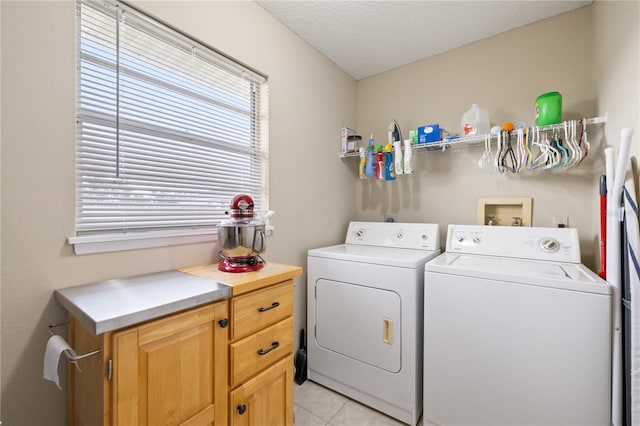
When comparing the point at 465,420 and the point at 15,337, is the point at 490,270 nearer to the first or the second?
the point at 465,420

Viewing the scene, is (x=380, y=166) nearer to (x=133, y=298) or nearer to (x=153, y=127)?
(x=153, y=127)

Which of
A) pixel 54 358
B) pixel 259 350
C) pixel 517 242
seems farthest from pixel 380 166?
pixel 54 358

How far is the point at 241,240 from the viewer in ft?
4.37

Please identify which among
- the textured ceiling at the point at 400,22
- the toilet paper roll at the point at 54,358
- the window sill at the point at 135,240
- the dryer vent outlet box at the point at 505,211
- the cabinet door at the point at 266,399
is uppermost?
the textured ceiling at the point at 400,22

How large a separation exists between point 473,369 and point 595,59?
2025mm

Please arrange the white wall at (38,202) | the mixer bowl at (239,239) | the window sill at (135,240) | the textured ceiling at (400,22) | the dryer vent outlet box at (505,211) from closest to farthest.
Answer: the white wall at (38,202)
the window sill at (135,240)
the mixer bowl at (239,239)
the textured ceiling at (400,22)
the dryer vent outlet box at (505,211)

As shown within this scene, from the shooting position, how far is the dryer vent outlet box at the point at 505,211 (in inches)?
76.8

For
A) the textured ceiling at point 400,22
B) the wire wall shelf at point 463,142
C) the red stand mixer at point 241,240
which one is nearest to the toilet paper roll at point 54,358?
the red stand mixer at point 241,240

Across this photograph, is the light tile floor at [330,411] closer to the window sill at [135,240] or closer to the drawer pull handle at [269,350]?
the drawer pull handle at [269,350]

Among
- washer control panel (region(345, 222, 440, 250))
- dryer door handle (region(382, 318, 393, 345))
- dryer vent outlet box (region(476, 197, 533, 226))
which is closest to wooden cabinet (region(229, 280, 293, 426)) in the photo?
dryer door handle (region(382, 318, 393, 345))

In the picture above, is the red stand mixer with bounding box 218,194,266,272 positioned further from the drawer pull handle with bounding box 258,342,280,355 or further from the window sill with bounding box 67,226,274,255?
the drawer pull handle with bounding box 258,342,280,355

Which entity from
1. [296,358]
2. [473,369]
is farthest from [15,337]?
[473,369]

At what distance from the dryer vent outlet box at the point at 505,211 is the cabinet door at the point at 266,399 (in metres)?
1.75

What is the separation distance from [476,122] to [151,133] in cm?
212
